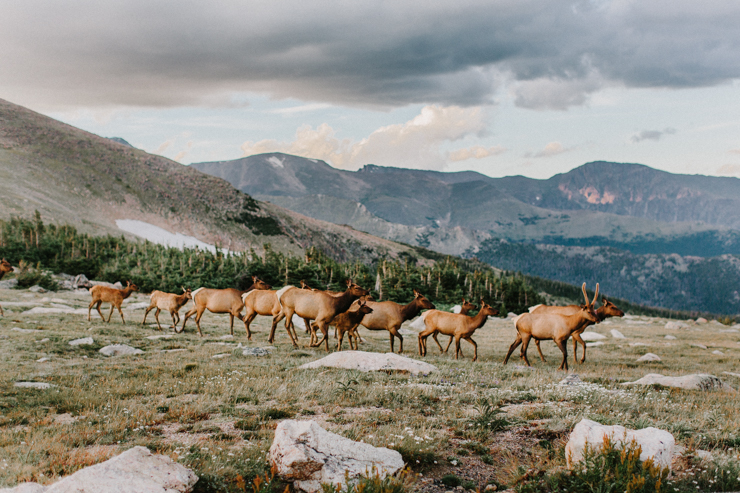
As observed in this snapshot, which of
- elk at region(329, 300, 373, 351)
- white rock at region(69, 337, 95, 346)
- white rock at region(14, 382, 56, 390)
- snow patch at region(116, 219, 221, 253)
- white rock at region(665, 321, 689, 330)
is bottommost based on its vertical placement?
white rock at region(665, 321, 689, 330)

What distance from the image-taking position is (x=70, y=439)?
868 cm

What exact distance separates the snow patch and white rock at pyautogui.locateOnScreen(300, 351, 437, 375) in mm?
96835

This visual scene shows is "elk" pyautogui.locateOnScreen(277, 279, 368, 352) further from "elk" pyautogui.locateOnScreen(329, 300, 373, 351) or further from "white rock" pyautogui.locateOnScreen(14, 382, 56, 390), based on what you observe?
"white rock" pyautogui.locateOnScreen(14, 382, 56, 390)

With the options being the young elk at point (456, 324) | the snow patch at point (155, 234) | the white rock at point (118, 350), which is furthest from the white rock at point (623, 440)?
the snow patch at point (155, 234)

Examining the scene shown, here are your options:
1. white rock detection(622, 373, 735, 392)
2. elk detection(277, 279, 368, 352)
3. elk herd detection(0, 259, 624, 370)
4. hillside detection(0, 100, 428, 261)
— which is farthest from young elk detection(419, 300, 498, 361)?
hillside detection(0, 100, 428, 261)

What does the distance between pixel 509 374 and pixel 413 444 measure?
867cm

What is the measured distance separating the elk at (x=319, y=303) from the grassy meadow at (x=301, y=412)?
1483 millimetres

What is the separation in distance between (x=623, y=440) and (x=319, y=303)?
13.9 metres

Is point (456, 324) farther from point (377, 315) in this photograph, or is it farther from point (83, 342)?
point (83, 342)

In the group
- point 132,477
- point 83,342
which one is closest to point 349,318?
point 83,342

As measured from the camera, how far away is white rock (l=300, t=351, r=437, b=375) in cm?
1576

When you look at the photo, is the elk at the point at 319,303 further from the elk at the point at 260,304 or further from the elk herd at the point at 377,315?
the elk at the point at 260,304

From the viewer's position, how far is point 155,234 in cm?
11181

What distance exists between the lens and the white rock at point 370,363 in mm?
15758
